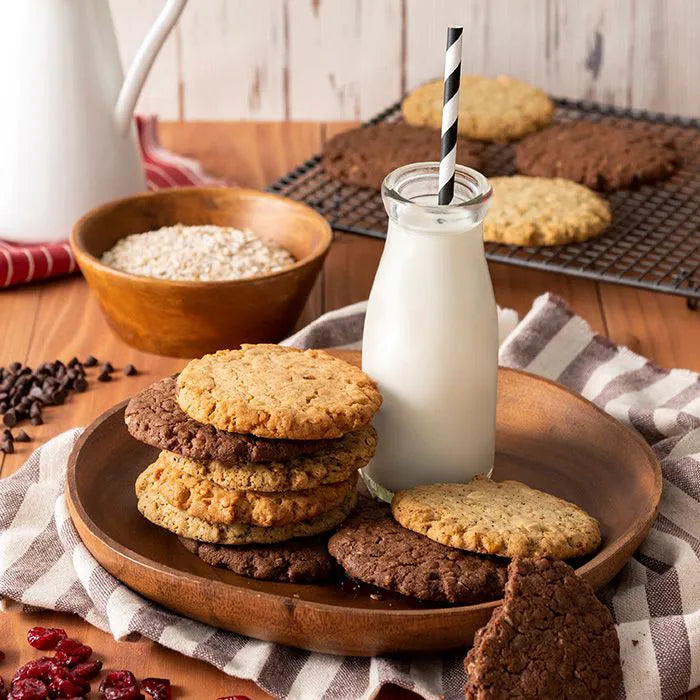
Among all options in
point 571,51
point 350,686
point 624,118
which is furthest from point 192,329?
point 571,51

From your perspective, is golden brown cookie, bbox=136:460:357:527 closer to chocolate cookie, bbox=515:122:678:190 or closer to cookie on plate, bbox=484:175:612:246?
cookie on plate, bbox=484:175:612:246

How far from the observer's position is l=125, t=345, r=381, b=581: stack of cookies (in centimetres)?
118

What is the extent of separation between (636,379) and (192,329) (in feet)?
2.14

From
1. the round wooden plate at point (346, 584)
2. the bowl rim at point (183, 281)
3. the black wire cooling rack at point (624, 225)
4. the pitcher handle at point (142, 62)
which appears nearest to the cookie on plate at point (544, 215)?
the black wire cooling rack at point (624, 225)

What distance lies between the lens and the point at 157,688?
1.11 meters

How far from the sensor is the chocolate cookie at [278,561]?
1.20 m

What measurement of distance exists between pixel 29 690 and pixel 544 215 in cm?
120

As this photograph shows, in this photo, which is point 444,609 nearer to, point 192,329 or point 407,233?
point 407,233

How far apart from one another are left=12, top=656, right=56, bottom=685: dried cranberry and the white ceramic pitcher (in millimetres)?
1080

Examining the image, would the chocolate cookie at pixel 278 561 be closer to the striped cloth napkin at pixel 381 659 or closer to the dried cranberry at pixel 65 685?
the striped cloth napkin at pixel 381 659

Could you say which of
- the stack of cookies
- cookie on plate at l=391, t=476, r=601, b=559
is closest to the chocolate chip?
the stack of cookies

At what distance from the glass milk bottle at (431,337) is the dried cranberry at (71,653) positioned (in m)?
0.39

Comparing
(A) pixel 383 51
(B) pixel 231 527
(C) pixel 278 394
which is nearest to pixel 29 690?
(B) pixel 231 527

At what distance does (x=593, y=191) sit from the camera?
7.13ft
